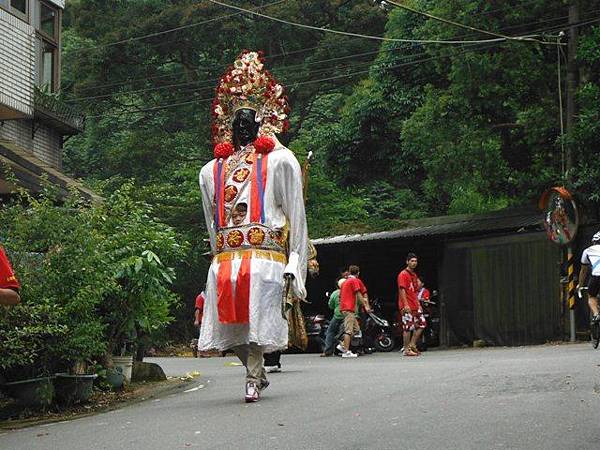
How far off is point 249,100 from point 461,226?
14.8 metres

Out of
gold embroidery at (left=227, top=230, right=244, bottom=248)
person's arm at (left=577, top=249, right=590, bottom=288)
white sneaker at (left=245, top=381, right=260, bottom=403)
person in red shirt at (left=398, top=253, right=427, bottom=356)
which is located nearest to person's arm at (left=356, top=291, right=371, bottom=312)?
person in red shirt at (left=398, top=253, right=427, bottom=356)

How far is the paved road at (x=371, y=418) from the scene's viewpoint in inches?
287

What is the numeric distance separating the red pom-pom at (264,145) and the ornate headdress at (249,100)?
31cm

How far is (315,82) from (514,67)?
54.7 ft

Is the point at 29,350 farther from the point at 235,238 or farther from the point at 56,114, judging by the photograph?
the point at 56,114

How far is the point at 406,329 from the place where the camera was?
20.7 metres

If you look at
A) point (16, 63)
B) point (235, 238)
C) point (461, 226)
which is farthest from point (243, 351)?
point (461, 226)

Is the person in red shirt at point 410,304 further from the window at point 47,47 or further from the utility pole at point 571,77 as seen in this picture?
the window at point 47,47

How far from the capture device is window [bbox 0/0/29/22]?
1933cm

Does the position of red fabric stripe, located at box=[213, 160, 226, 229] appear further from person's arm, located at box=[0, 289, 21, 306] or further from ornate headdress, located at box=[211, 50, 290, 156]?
person's arm, located at box=[0, 289, 21, 306]

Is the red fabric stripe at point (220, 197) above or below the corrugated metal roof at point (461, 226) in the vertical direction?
below

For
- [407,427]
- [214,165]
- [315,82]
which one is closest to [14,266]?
[214,165]

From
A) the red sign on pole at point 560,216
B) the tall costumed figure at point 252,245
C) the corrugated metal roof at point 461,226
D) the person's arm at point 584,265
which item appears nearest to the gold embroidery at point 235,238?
the tall costumed figure at point 252,245

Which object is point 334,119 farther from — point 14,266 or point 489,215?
point 14,266
